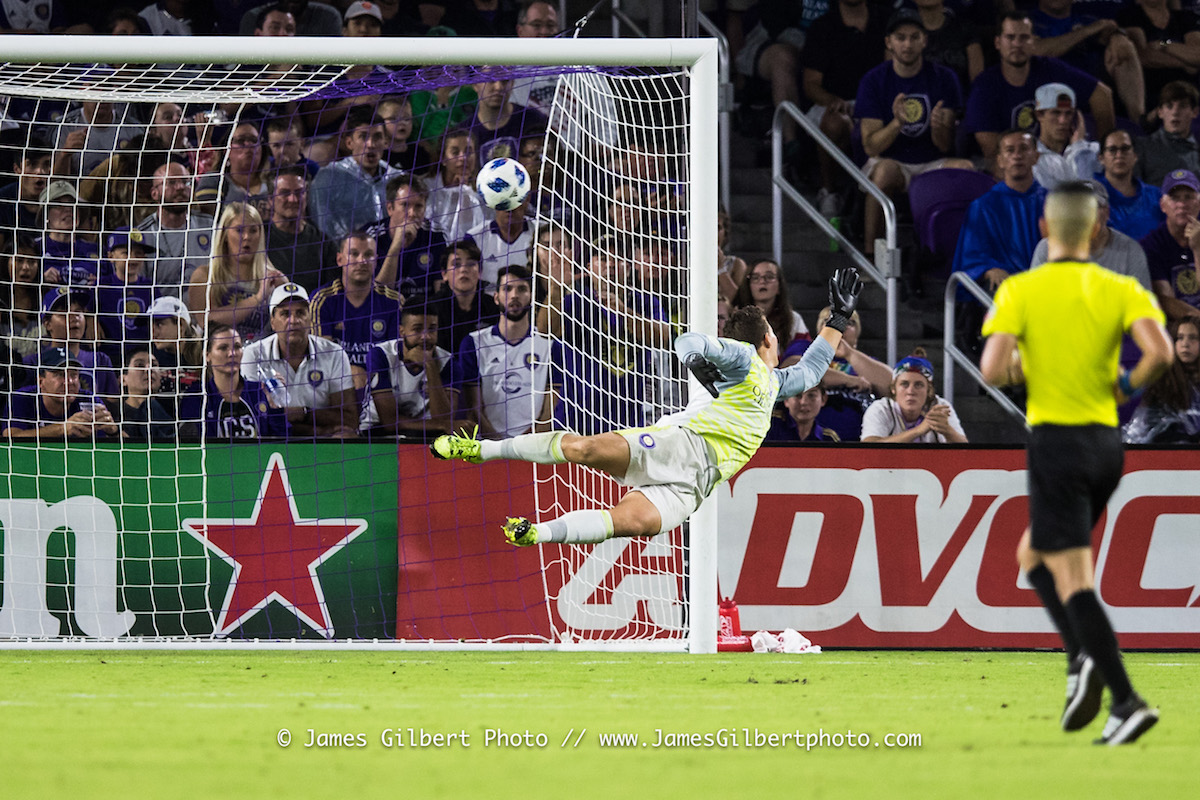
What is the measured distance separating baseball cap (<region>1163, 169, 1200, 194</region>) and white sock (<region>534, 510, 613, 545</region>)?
20.6ft

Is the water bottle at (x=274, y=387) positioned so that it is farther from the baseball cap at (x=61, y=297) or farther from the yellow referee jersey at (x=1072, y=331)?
the yellow referee jersey at (x=1072, y=331)

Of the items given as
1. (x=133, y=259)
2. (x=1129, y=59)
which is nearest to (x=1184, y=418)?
(x=1129, y=59)

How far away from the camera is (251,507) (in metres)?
8.86

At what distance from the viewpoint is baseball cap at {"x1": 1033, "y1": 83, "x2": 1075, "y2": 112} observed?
11.7 metres

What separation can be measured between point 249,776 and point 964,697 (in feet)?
11.2

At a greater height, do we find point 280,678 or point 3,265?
point 3,265

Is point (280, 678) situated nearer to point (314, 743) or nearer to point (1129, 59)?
point (314, 743)

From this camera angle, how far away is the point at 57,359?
30.5ft

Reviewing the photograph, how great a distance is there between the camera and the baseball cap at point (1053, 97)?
38.4 feet

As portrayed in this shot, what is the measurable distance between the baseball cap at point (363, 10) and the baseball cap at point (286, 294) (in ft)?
9.64

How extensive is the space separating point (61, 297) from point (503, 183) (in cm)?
314

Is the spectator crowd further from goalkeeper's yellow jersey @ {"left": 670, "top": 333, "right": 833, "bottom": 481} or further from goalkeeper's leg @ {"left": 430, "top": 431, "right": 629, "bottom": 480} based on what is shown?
goalkeeper's leg @ {"left": 430, "top": 431, "right": 629, "bottom": 480}

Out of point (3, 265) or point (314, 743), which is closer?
point (314, 743)

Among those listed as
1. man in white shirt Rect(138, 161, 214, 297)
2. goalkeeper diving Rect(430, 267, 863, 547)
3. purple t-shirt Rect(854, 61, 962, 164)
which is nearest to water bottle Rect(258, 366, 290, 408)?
man in white shirt Rect(138, 161, 214, 297)
